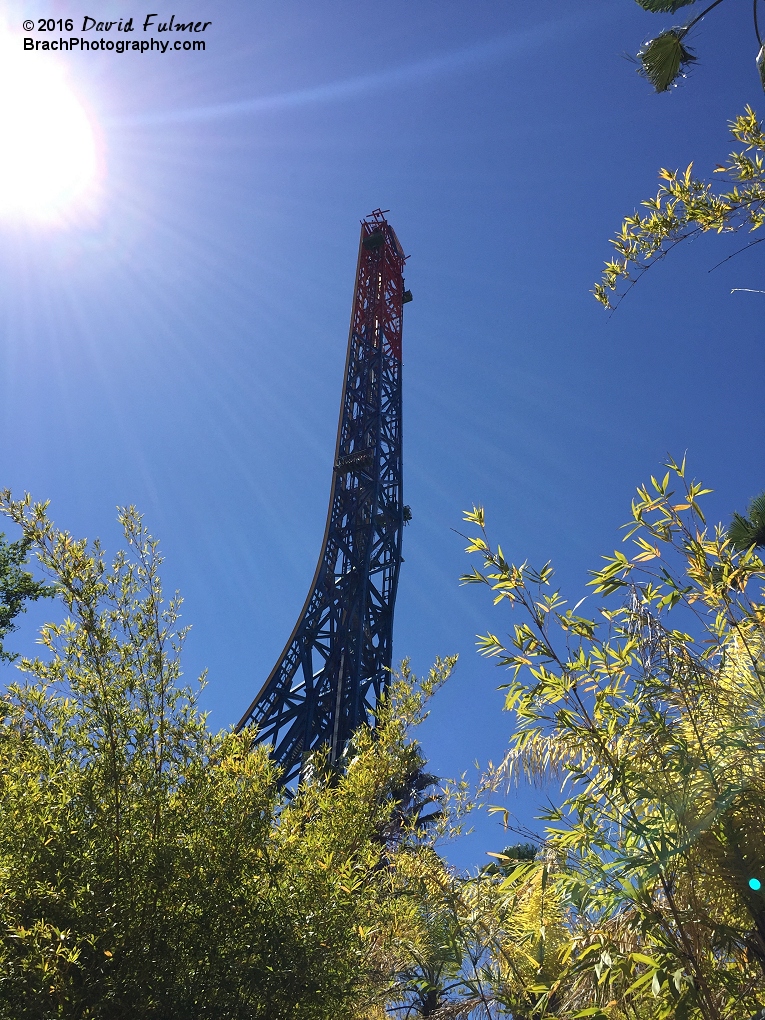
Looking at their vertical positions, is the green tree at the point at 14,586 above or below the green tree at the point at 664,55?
above

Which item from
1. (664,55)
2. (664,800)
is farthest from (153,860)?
(664,55)

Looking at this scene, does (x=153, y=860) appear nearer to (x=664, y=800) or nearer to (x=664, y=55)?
(x=664, y=800)

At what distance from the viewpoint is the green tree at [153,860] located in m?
2.48

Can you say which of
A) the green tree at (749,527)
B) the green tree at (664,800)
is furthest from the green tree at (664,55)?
the green tree at (749,527)

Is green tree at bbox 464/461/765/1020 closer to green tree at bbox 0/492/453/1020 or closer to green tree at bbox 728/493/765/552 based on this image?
green tree at bbox 0/492/453/1020

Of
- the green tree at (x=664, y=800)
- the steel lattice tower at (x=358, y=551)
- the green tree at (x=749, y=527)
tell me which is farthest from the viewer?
the steel lattice tower at (x=358, y=551)

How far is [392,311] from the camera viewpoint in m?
20.1

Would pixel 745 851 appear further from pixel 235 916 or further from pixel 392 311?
pixel 392 311

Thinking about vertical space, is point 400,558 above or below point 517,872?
above

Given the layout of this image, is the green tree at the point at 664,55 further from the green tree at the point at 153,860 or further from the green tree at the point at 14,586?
the green tree at the point at 14,586

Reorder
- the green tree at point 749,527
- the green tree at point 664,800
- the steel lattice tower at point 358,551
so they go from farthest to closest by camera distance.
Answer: the steel lattice tower at point 358,551 < the green tree at point 749,527 < the green tree at point 664,800

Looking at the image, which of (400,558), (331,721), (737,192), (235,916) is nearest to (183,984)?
(235,916)

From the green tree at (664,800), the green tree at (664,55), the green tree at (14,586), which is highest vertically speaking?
the green tree at (14,586)

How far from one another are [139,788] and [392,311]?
60.9 ft
